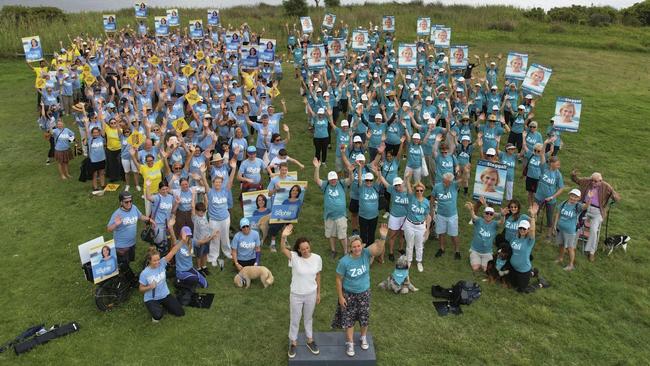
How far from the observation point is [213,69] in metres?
20.0

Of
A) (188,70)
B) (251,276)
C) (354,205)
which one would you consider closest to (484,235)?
(354,205)

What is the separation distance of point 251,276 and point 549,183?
23.2 ft

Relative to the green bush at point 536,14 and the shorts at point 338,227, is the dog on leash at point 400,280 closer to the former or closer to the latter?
the shorts at point 338,227

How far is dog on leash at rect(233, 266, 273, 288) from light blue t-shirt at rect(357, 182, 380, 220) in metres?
2.42

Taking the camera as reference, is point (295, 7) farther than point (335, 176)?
Yes

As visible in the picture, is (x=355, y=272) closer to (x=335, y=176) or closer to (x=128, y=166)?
(x=335, y=176)

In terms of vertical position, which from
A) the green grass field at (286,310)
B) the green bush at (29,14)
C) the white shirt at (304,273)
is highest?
the green bush at (29,14)

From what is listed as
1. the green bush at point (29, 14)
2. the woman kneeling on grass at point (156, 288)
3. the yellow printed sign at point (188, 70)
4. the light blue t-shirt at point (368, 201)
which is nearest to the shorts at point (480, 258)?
the light blue t-shirt at point (368, 201)

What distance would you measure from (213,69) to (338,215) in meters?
12.1

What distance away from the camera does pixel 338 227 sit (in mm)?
10430

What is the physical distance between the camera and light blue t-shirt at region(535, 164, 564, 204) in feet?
36.4

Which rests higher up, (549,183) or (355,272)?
(549,183)

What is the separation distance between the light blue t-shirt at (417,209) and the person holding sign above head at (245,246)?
3.17 metres

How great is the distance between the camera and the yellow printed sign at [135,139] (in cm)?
1245
